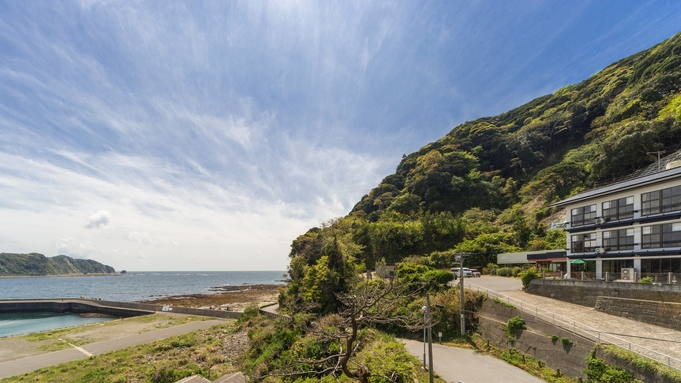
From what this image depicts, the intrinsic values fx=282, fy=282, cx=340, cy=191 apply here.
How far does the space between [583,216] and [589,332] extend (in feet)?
39.0

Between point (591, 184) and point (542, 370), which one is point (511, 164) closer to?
point (591, 184)

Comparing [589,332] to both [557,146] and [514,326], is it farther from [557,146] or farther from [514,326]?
[557,146]

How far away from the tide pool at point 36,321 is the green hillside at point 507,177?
35498 mm

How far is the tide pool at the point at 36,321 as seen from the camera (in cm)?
3890

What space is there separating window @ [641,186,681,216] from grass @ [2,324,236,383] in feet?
90.8

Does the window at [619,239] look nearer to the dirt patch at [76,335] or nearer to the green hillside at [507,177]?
the green hillside at [507,177]

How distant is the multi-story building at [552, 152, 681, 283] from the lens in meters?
A: 15.4

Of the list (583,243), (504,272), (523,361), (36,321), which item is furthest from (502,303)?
(36,321)

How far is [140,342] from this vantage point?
88.5 ft

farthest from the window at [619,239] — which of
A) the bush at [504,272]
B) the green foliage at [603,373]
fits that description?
the bush at [504,272]

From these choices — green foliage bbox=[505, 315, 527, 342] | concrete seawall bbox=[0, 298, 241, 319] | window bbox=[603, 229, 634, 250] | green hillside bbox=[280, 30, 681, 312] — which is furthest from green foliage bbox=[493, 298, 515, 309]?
concrete seawall bbox=[0, 298, 241, 319]

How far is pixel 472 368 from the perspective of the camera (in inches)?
562

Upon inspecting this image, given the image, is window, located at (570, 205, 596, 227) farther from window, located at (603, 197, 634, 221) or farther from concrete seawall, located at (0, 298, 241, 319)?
concrete seawall, located at (0, 298, 241, 319)

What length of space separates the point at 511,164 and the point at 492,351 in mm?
53361
